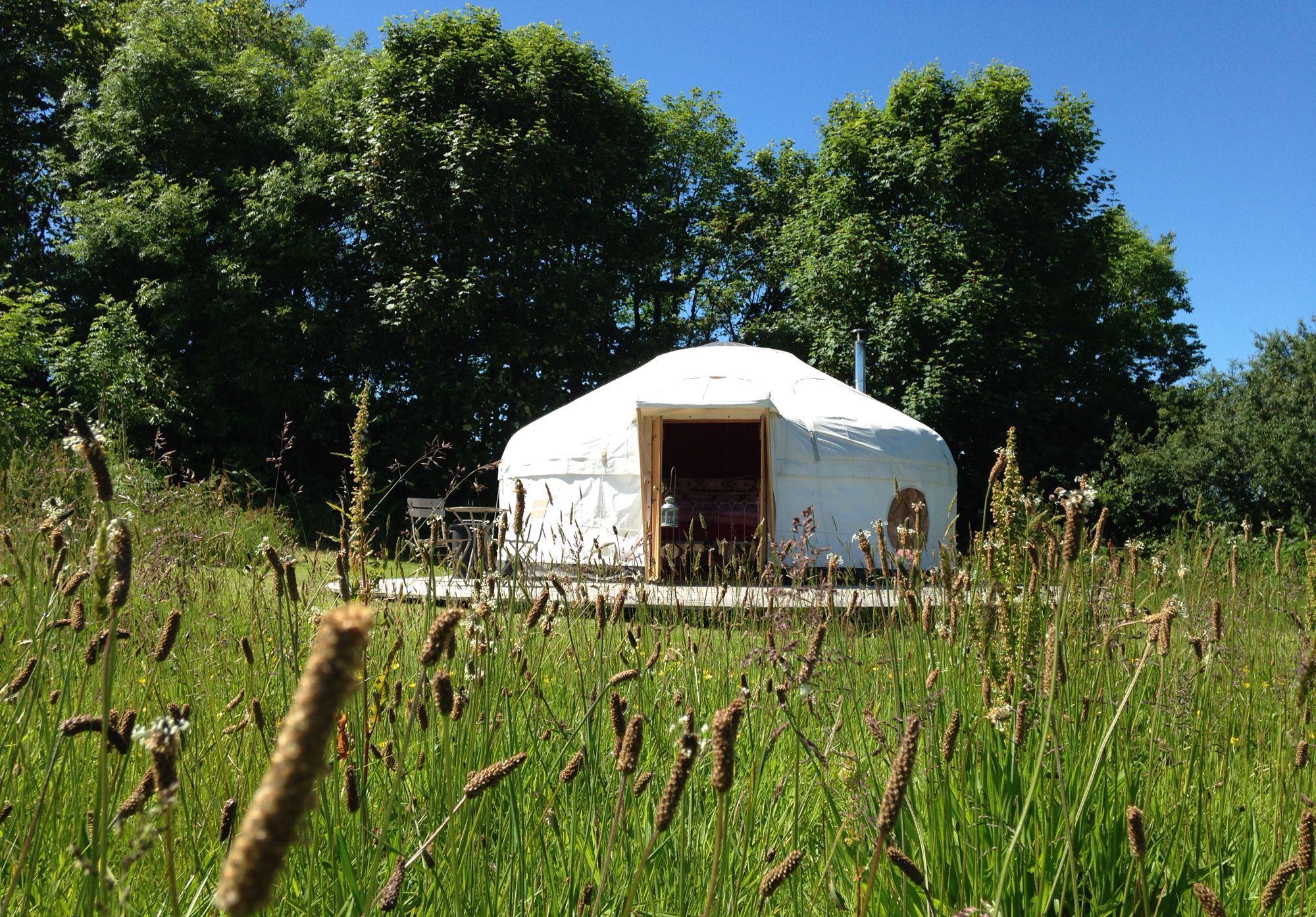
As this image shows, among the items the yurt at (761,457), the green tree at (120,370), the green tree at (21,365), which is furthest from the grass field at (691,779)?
the green tree at (120,370)

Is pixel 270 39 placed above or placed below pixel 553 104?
above

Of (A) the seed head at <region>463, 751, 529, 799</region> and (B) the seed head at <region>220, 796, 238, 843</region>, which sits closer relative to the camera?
(A) the seed head at <region>463, 751, 529, 799</region>

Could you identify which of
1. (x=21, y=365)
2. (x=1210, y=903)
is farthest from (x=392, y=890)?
(x=21, y=365)

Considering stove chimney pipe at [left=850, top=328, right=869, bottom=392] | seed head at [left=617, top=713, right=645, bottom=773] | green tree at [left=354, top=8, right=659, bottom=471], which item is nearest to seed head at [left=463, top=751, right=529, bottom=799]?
seed head at [left=617, top=713, right=645, bottom=773]

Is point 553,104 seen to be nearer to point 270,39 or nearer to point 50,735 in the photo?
point 270,39

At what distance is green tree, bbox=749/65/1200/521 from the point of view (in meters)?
16.7

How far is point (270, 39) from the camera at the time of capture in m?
20.7

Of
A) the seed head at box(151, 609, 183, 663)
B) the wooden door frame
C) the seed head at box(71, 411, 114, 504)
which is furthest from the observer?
the wooden door frame

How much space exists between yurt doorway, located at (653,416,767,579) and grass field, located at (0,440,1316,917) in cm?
851

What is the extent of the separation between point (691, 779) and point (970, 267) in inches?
650

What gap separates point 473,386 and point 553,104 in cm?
519

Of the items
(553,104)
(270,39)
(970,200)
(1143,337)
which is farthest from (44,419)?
(1143,337)

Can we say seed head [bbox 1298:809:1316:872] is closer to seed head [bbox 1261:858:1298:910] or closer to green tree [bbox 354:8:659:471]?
seed head [bbox 1261:858:1298:910]

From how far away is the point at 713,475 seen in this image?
51.0ft
